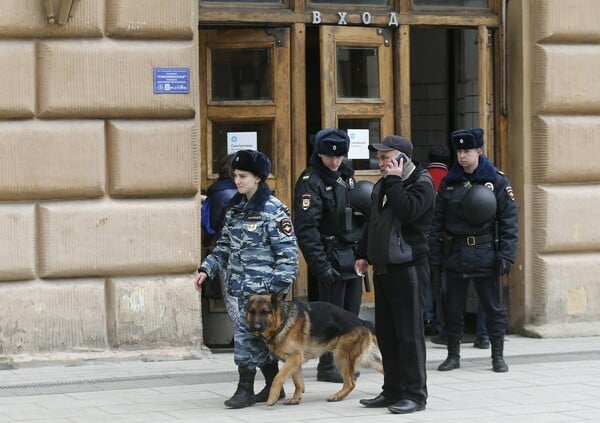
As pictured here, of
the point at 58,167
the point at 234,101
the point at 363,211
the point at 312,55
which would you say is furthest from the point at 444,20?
the point at 58,167

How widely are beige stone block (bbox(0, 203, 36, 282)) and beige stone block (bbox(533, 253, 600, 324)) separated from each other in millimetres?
4476

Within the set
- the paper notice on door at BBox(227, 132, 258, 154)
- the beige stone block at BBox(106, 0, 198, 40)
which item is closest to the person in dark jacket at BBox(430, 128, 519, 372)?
the paper notice on door at BBox(227, 132, 258, 154)

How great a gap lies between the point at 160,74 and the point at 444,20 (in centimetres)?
288

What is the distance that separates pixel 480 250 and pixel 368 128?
2050 mm

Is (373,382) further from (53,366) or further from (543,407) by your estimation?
(53,366)

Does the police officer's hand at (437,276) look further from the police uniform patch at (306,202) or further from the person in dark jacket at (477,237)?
the police uniform patch at (306,202)

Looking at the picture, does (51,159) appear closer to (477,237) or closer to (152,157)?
(152,157)

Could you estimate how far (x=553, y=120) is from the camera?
1209cm

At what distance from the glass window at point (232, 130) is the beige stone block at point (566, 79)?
2.40 meters

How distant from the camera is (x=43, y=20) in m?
10.4

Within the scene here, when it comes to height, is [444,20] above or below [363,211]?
above

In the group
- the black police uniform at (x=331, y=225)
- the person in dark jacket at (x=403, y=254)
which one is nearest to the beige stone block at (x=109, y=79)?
the black police uniform at (x=331, y=225)

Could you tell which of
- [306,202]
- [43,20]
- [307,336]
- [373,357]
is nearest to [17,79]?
[43,20]

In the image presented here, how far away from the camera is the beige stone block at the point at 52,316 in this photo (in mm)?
10445
